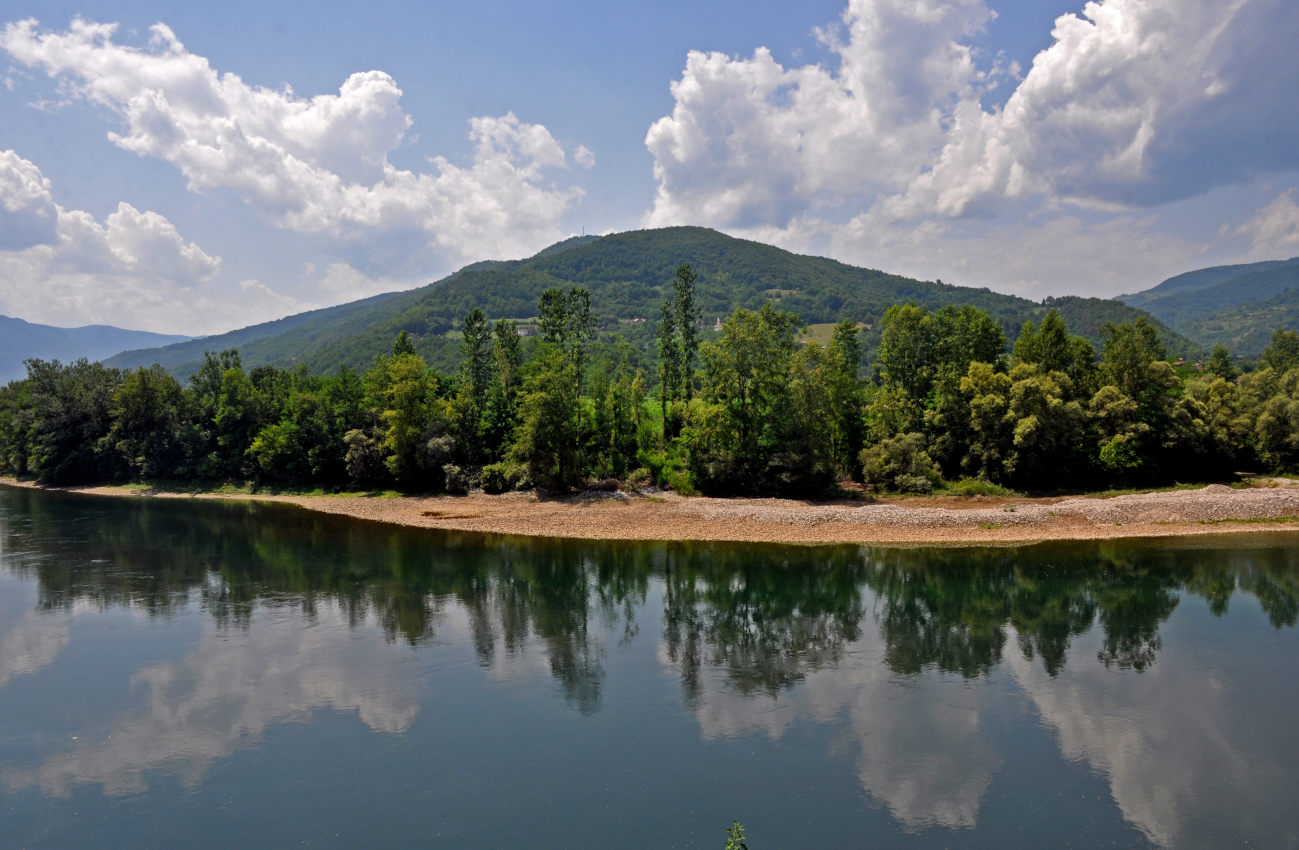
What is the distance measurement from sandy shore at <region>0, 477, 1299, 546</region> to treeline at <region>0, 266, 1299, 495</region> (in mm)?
3153

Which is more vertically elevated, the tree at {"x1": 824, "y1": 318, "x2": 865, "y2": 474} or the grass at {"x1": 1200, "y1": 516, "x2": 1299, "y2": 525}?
the tree at {"x1": 824, "y1": 318, "x2": 865, "y2": 474}

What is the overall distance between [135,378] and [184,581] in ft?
156

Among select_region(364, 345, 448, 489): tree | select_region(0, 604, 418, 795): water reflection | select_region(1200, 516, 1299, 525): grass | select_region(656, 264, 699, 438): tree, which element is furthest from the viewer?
select_region(656, 264, 699, 438): tree

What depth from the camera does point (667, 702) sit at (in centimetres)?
2058

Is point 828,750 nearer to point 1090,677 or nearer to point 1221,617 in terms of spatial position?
point 1090,677

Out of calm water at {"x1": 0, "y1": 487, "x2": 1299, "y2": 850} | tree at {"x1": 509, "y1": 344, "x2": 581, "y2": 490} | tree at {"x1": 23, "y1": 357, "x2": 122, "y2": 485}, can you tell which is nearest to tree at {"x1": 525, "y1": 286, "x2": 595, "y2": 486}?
tree at {"x1": 509, "y1": 344, "x2": 581, "y2": 490}

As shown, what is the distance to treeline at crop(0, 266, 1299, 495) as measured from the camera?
47.0m

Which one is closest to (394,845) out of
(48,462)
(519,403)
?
(519,403)

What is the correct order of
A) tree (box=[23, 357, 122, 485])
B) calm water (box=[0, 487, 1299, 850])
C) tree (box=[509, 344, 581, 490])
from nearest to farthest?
calm water (box=[0, 487, 1299, 850]) < tree (box=[509, 344, 581, 490]) < tree (box=[23, 357, 122, 485])

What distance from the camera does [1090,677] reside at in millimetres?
21922

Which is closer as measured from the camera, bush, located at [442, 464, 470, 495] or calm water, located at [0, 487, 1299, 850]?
calm water, located at [0, 487, 1299, 850]

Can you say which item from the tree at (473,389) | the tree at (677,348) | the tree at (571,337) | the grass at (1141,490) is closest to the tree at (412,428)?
the tree at (473,389)

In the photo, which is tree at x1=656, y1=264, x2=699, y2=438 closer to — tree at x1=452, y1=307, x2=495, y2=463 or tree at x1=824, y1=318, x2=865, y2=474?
tree at x1=824, y1=318, x2=865, y2=474

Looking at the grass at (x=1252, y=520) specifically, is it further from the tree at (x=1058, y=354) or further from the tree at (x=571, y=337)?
the tree at (x=571, y=337)
